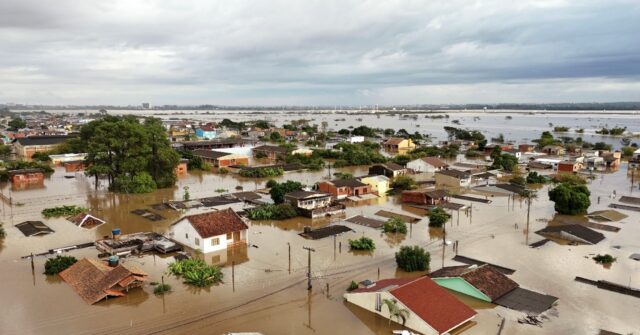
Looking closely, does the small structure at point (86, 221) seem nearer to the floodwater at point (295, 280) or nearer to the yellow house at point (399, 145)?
the floodwater at point (295, 280)

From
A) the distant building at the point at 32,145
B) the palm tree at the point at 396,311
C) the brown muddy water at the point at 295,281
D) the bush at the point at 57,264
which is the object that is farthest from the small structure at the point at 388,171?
the distant building at the point at 32,145

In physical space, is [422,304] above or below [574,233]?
above

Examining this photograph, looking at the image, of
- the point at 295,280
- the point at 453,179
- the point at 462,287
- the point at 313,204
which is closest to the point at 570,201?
the point at 453,179

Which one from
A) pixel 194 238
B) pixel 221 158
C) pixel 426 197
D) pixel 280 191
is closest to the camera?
pixel 194 238

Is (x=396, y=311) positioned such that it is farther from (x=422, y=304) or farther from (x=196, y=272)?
(x=196, y=272)

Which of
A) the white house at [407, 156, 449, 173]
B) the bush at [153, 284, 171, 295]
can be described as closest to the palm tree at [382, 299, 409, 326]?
the bush at [153, 284, 171, 295]

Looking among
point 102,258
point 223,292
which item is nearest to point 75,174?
point 102,258

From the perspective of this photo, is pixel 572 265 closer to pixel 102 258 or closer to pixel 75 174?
pixel 102 258

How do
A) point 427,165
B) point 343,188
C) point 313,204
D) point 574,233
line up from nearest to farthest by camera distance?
point 574,233
point 313,204
point 343,188
point 427,165
